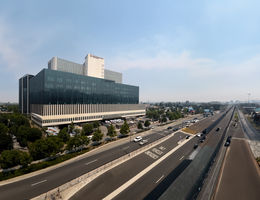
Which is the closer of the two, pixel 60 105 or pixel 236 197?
pixel 236 197

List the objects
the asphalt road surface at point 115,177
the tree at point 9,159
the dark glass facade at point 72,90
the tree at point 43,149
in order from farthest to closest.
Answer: the dark glass facade at point 72,90 → the tree at point 43,149 → the tree at point 9,159 → the asphalt road surface at point 115,177

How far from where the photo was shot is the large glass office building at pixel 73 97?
209 feet

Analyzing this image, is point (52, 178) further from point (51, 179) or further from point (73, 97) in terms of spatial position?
point (73, 97)

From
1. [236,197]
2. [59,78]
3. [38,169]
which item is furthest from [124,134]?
[59,78]

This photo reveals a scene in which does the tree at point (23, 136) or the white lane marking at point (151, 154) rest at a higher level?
the tree at point (23, 136)

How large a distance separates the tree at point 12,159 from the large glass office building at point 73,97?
38.6m

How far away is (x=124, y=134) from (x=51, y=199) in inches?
1423

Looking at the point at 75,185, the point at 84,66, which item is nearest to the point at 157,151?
the point at 75,185

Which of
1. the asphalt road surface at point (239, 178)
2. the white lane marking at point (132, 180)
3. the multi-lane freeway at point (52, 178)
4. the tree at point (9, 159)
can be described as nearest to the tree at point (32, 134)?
the tree at point (9, 159)

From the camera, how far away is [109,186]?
68.5ft

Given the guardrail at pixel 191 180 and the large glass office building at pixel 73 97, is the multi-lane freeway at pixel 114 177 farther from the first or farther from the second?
the large glass office building at pixel 73 97

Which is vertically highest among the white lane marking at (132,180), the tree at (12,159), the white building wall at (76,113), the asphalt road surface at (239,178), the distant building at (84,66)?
the distant building at (84,66)

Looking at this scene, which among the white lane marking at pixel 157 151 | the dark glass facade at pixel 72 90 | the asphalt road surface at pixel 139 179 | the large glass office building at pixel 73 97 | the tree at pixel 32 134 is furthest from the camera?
the dark glass facade at pixel 72 90

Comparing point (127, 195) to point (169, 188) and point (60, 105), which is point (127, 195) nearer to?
point (169, 188)
